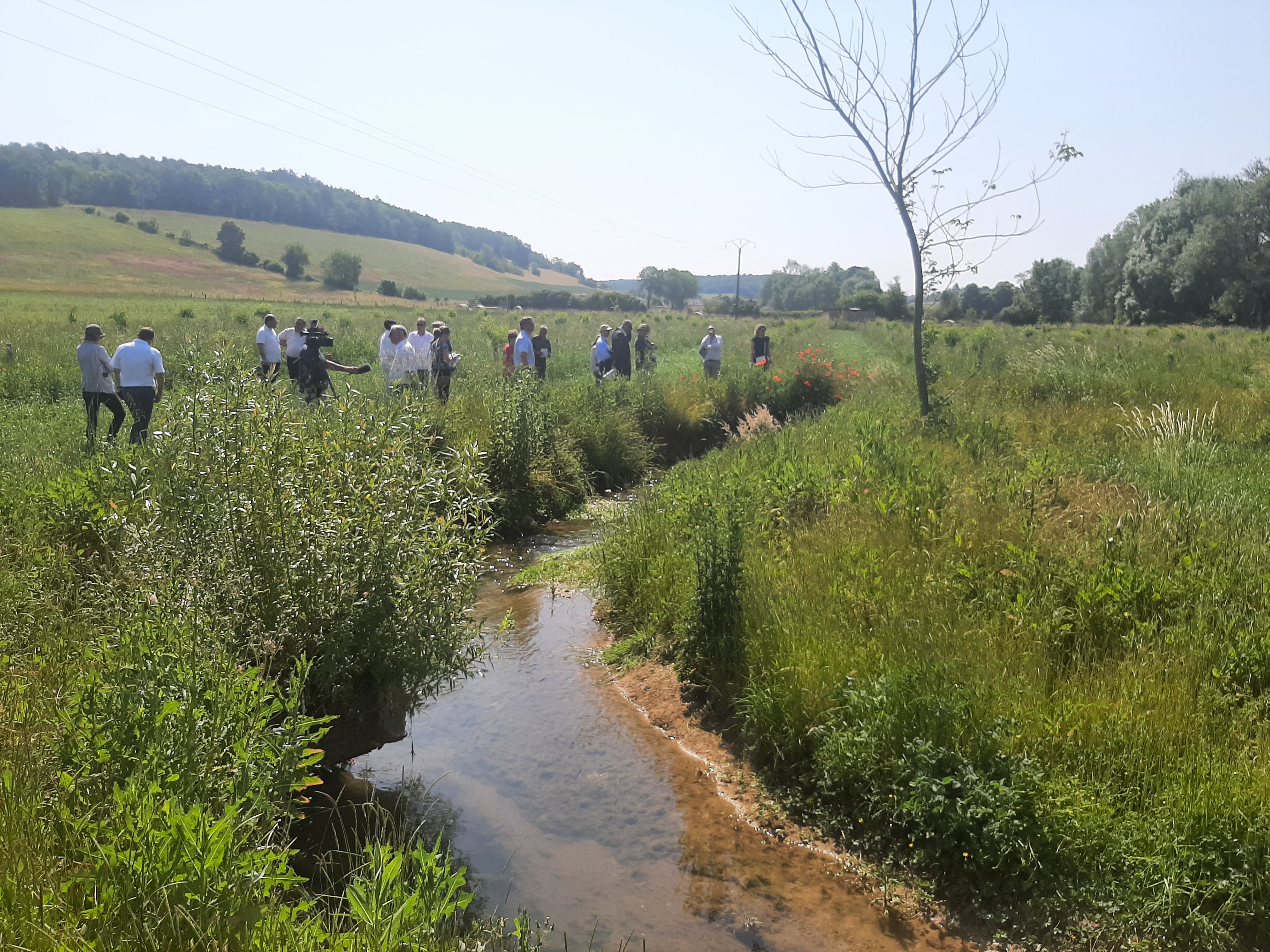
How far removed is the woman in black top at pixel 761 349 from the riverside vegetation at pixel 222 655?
11.2 metres

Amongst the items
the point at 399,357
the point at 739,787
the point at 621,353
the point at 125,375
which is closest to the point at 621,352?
the point at 621,353

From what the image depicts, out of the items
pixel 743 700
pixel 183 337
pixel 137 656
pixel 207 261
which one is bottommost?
pixel 743 700

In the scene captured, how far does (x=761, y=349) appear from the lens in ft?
63.8

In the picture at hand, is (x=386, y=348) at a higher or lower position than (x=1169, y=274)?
lower

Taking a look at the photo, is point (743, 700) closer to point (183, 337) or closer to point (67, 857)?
point (67, 857)

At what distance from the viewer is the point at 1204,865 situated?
11.0 feet

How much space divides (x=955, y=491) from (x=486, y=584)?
16.3ft

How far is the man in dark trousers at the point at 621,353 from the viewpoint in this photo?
672 inches

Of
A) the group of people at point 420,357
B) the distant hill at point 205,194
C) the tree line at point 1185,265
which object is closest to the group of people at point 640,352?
the group of people at point 420,357

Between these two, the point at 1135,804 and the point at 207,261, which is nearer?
the point at 1135,804

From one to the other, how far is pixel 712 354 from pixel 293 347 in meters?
9.33

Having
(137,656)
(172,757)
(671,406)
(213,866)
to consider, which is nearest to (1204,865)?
(213,866)

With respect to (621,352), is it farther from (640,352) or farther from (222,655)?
(222,655)

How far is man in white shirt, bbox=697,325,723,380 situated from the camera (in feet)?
59.7
